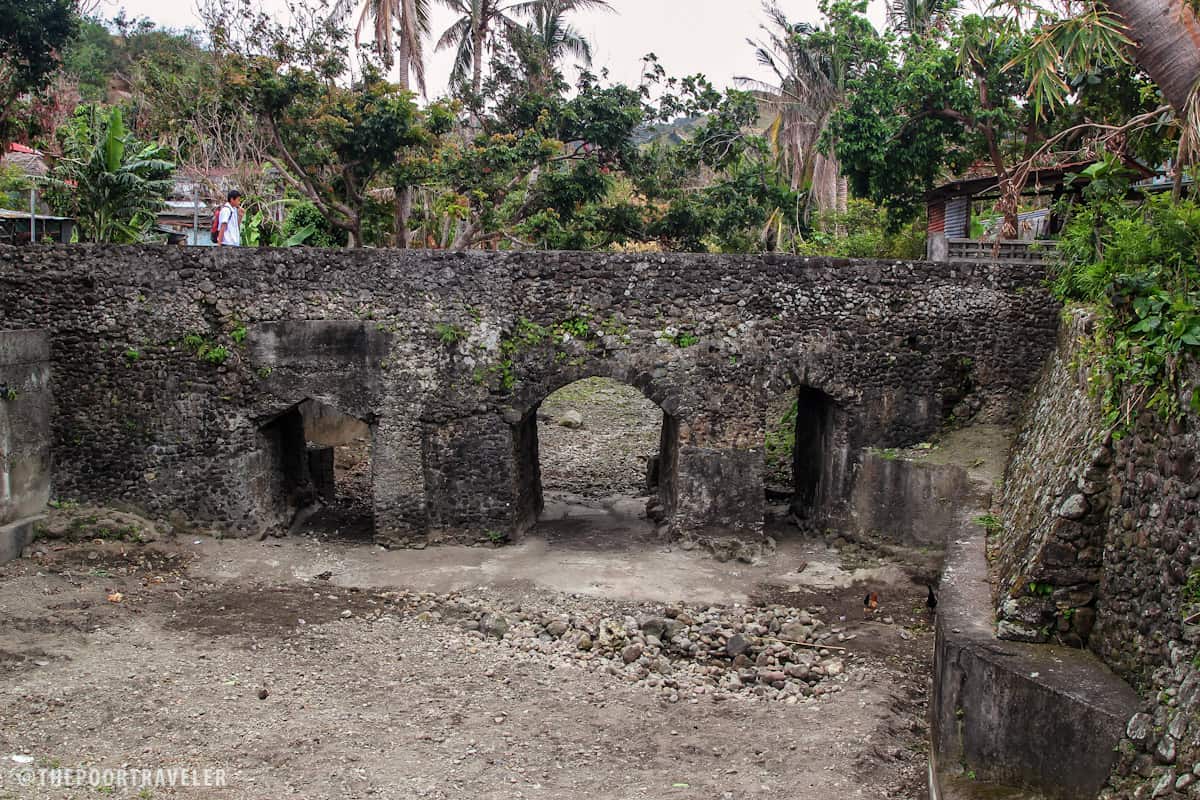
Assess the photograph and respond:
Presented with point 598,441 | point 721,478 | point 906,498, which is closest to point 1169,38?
point 906,498

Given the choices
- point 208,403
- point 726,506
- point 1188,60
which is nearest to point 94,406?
point 208,403

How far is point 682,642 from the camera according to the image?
9312mm

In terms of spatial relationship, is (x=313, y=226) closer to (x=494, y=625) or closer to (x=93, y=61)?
(x=494, y=625)

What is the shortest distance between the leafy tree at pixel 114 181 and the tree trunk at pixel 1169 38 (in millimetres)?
11089

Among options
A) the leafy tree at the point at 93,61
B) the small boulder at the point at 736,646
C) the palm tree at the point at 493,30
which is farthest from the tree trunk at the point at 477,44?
the small boulder at the point at 736,646

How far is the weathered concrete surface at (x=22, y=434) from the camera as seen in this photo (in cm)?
1135

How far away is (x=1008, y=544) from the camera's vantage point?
817 centimetres

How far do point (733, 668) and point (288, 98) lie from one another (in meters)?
11.7

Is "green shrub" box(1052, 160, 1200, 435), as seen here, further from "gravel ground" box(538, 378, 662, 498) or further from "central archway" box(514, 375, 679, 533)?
"gravel ground" box(538, 378, 662, 498)

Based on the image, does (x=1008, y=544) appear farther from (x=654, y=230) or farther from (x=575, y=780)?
(x=654, y=230)

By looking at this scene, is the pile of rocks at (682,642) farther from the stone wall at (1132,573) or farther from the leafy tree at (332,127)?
the leafy tree at (332,127)

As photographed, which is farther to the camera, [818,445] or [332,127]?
[332,127]

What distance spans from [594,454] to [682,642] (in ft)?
29.2

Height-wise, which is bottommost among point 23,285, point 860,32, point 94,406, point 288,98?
point 94,406
